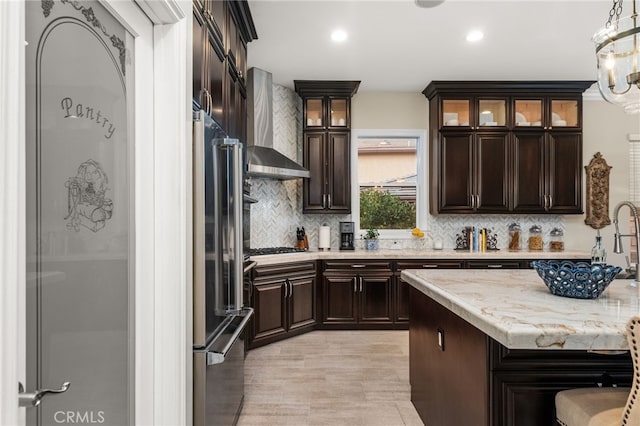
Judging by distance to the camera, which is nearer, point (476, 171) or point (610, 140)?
point (476, 171)

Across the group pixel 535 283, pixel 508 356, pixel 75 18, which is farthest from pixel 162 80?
pixel 535 283

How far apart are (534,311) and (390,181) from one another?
4070 mm

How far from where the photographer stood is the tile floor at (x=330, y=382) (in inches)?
106

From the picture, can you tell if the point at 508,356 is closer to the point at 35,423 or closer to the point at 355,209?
the point at 35,423

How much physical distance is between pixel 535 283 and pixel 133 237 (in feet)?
6.63

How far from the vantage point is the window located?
5.47 meters

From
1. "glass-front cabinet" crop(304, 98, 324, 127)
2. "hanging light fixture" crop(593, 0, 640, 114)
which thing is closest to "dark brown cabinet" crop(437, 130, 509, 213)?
"glass-front cabinet" crop(304, 98, 324, 127)

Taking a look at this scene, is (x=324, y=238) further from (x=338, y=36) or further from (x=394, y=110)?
(x=338, y=36)

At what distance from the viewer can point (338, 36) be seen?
3.75 m

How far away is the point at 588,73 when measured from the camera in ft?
15.7

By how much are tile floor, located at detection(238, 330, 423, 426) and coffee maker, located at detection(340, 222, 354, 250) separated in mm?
1150

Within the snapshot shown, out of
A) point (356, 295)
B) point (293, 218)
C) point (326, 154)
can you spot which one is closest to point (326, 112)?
point (326, 154)

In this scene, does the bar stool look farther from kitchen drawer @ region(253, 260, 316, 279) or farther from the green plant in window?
the green plant in window

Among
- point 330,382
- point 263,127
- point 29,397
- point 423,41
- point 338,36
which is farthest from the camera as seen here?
point 263,127
